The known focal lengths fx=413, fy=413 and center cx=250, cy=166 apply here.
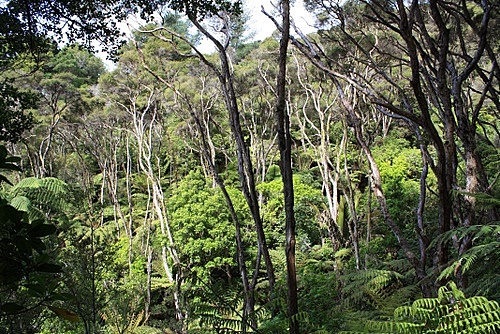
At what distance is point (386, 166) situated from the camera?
11.1 meters

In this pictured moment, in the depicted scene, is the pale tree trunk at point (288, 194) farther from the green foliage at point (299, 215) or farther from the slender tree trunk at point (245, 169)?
the green foliage at point (299, 215)

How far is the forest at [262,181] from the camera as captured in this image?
1907 mm

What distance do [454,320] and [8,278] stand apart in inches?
58.5

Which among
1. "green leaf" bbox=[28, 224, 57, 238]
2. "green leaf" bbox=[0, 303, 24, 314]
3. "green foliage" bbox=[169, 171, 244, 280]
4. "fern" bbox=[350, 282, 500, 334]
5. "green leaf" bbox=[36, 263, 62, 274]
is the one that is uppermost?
"green leaf" bbox=[28, 224, 57, 238]

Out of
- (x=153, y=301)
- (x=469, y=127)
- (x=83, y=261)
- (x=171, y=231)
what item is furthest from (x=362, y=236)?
(x=469, y=127)

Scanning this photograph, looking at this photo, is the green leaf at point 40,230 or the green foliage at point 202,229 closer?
the green leaf at point 40,230

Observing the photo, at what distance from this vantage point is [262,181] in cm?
1422

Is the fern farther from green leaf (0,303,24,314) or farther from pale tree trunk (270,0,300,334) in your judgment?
green leaf (0,303,24,314)

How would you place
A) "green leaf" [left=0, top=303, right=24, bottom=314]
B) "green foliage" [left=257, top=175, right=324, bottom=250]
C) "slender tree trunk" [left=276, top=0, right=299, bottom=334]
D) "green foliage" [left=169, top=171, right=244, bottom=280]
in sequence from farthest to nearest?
"green foliage" [left=257, top=175, right=324, bottom=250]
"green foliage" [left=169, top=171, right=244, bottom=280]
"slender tree trunk" [left=276, top=0, right=299, bottom=334]
"green leaf" [left=0, top=303, right=24, bottom=314]

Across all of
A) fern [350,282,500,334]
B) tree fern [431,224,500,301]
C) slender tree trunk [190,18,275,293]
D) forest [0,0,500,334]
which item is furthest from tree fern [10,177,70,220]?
fern [350,282,500,334]

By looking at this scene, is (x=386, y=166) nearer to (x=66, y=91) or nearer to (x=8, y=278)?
(x=8, y=278)

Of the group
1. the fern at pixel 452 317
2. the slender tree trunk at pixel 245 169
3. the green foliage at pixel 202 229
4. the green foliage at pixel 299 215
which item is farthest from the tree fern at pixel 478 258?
the green foliage at pixel 299 215

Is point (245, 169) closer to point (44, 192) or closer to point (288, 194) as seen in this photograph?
point (288, 194)

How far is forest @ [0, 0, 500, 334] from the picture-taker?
6.26 ft
